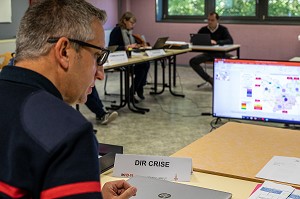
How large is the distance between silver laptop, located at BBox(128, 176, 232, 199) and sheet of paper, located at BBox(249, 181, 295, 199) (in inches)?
3.8

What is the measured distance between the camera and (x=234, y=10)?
912 centimetres

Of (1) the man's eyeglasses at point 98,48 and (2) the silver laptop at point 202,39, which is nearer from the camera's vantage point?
(1) the man's eyeglasses at point 98,48

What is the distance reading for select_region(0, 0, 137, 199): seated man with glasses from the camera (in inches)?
32.7

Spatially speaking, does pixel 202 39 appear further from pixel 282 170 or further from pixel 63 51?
pixel 63 51

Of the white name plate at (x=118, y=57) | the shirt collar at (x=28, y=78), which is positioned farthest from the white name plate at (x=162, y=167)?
the white name plate at (x=118, y=57)

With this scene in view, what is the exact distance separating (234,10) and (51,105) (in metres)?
8.62

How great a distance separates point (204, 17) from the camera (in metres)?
9.46

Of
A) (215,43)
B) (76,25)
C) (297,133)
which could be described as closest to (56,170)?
(76,25)

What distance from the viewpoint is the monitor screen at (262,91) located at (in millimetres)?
2543

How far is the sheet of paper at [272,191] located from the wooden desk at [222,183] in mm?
50

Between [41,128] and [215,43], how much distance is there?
21.5 feet

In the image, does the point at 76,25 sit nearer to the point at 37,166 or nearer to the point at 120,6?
the point at 37,166

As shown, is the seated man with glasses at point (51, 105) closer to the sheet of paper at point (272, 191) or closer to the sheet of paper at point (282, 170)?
the sheet of paper at point (272, 191)

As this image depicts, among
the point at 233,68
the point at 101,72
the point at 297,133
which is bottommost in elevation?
the point at 297,133
